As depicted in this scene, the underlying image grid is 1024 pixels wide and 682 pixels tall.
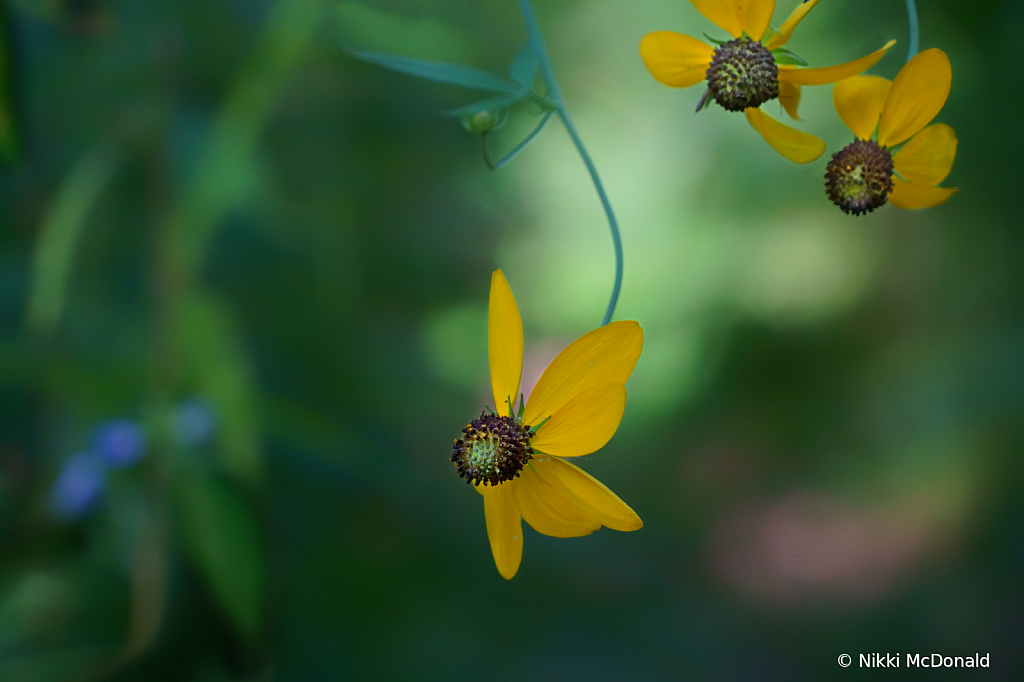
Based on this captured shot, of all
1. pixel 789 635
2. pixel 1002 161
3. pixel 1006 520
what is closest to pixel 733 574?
pixel 789 635

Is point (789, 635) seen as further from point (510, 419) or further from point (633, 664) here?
point (510, 419)

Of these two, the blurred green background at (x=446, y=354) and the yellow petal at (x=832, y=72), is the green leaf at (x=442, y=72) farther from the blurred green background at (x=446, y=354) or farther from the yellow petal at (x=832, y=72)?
the blurred green background at (x=446, y=354)

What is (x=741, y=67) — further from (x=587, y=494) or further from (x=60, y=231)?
(x=60, y=231)

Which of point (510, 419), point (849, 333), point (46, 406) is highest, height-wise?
point (849, 333)

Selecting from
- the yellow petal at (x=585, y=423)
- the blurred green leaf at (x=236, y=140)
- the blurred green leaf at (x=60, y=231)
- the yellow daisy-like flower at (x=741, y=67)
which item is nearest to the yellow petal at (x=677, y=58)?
the yellow daisy-like flower at (x=741, y=67)

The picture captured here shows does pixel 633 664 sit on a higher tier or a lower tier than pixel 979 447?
lower

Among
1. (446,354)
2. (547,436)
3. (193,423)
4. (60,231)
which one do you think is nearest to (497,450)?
(547,436)

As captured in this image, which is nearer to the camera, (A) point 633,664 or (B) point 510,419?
(B) point 510,419
